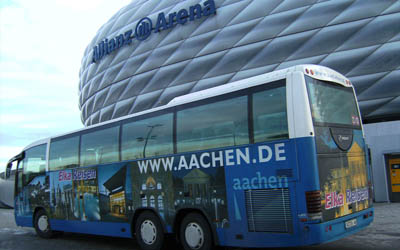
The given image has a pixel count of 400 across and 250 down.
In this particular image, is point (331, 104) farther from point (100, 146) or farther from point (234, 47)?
point (234, 47)

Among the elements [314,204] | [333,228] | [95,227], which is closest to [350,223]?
[333,228]

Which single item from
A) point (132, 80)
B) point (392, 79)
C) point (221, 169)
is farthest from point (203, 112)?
point (132, 80)

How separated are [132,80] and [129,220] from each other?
1815 cm

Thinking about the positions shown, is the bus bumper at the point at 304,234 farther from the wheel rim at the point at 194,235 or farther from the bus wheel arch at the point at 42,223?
the bus wheel arch at the point at 42,223

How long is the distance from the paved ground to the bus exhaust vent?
1.85 m

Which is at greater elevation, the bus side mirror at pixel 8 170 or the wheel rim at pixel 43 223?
the bus side mirror at pixel 8 170

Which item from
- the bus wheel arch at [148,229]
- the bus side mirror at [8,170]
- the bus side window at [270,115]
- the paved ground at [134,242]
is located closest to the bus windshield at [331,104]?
the bus side window at [270,115]

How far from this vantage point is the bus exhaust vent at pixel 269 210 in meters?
5.79

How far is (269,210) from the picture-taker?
19.6 feet

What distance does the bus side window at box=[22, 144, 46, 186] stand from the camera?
11469 millimetres

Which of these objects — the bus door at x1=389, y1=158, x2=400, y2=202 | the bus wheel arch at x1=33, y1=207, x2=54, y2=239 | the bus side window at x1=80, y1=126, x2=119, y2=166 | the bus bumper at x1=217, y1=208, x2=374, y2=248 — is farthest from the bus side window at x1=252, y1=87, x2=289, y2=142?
Answer: the bus door at x1=389, y1=158, x2=400, y2=202

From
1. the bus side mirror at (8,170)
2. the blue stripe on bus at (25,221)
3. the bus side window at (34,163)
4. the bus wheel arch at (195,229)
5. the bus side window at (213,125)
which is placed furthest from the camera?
the bus side mirror at (8,170)

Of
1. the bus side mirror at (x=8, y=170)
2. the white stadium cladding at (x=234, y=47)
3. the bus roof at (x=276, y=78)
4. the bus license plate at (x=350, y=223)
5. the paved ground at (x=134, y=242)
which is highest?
the white stadium cladding at (x=234, y=47)

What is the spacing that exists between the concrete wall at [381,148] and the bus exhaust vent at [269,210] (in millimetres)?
10623
